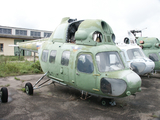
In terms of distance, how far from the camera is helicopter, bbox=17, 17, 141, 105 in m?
4.70

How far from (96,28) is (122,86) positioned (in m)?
2.49

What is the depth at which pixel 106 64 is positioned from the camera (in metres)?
5.05

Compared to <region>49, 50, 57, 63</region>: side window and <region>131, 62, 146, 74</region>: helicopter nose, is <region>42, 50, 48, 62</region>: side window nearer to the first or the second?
<region>49, 50, 57, 63</region>: side window

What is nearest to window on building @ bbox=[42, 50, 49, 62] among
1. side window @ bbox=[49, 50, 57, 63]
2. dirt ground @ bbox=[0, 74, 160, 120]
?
side window @ bbox=[49, 50, 57, 63]

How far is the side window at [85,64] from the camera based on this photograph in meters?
5.12

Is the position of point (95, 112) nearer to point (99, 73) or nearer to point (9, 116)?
point (99, 73)

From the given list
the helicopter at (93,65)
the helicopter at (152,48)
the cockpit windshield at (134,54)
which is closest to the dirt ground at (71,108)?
the helicopter at (93,65)

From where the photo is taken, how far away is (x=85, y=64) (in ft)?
17.3

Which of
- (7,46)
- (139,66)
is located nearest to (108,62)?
(139,66)

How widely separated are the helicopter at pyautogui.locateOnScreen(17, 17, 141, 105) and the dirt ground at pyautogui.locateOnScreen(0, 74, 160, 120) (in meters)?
0.46

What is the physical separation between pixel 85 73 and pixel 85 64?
1.08ft

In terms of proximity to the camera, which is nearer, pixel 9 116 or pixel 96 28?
pixel 9 116

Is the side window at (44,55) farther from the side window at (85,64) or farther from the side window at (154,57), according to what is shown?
the side window at (154,57)

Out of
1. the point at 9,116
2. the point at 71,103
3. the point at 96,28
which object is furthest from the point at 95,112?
the point at 96,28
